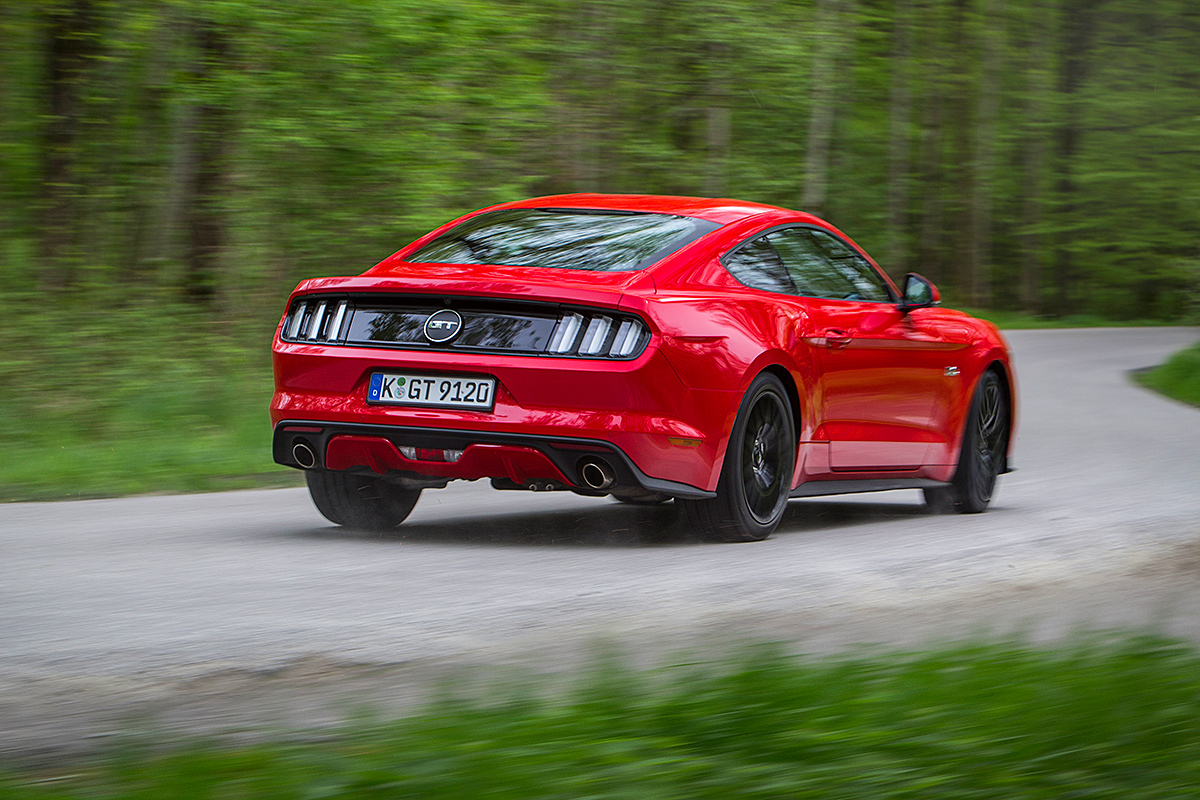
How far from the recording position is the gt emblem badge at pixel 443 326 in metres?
5.59

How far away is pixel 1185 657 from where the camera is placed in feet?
12.2

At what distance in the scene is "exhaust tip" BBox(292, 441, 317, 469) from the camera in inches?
230

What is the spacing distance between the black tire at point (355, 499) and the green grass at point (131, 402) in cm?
215

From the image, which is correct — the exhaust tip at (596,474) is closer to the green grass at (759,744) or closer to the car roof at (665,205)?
the car roof at (665,205)

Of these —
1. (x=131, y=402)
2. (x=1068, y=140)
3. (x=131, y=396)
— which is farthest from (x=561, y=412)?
(x=1068, y=140)

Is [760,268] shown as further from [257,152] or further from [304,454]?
[257,152]

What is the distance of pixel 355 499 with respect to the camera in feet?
21.4

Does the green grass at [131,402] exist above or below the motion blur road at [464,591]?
below

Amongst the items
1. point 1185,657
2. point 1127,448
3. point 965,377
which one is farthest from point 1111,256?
point 1185,657

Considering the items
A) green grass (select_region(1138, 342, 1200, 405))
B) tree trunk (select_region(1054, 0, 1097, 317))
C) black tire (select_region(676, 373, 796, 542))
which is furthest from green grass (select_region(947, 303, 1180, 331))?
black tire (select_region(676, 373, 796, 542))

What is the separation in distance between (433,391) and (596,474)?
2.24ft

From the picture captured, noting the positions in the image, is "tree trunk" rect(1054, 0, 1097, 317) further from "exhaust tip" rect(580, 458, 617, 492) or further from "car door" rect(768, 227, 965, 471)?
"exhaust tip" rect(580, 458, 617, 492)

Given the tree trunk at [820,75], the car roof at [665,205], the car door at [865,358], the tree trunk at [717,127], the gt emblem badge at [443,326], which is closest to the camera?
the gt emblem badge at [443,326]

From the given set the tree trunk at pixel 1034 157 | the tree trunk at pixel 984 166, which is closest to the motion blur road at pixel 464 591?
the tree trunk at pixel 984 166
